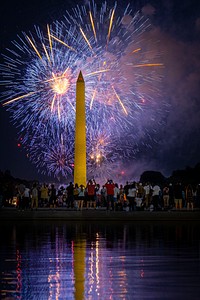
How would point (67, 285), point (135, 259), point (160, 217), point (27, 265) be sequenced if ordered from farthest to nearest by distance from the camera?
point (160, 217), point (135, 259), point (27, 265), point (67, 285)

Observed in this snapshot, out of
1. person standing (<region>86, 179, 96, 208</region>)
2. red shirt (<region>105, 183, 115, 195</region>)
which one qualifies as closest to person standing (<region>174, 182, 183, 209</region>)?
red shirt (<region>105, 183, 115, 195</region>)

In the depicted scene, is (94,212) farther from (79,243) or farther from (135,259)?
(135,259)

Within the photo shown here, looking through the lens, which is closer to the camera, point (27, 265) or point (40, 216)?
point (27, 265)

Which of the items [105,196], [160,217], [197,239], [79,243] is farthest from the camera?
[105,196]

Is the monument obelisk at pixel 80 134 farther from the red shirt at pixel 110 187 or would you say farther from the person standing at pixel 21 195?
the red shirt at pixel 110 187

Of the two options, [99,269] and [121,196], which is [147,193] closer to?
[121,196]

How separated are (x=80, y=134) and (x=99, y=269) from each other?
4726 centimetres

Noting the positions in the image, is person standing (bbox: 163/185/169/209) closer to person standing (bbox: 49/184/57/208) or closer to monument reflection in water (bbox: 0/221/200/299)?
person standing (bbox: 49/184/57/208)

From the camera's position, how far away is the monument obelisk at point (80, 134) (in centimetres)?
5800

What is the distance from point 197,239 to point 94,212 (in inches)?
676

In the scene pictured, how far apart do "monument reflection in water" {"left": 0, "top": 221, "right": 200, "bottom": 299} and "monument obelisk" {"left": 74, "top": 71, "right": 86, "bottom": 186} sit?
37175 mm

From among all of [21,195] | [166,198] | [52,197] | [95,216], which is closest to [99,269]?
[95,216]

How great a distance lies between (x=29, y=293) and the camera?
1018 centimetres

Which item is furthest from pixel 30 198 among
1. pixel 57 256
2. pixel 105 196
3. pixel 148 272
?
pixel 148 272
